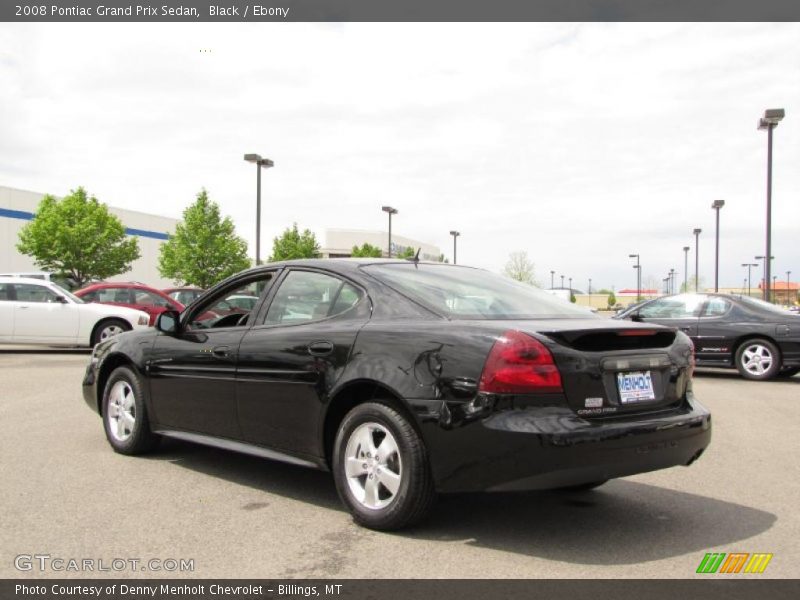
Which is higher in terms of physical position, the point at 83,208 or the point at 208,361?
the point at 83,208

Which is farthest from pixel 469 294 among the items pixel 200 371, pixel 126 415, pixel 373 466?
pixel 126 415

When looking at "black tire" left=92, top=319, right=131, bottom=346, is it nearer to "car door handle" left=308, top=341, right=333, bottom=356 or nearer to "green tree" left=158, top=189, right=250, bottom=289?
"car door handle" left=308, top=341, right=333, bottom=356

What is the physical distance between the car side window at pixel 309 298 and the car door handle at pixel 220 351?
1.17 ft

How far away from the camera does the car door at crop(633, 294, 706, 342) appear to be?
12828 mm

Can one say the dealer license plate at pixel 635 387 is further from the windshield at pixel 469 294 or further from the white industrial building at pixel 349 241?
the white industrial building at pixel 349 241

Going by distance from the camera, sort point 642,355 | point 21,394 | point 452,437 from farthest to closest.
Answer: point 21,394
point 642,355
point 452,437

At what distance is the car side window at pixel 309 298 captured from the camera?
483 centimetres

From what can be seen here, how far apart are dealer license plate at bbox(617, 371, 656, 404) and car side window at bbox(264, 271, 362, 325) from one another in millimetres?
1602

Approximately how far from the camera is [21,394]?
973 cm

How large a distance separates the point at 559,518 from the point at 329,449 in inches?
54.6

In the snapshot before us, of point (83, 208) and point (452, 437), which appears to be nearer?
point (452, 437)

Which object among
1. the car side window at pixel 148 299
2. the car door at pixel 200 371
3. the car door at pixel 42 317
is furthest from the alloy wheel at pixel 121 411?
the car side window at pixel 148 299
